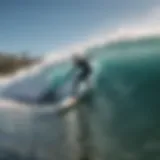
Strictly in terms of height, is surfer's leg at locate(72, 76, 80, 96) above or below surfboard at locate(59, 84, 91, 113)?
above

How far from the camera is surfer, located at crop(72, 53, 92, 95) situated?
4840 mm

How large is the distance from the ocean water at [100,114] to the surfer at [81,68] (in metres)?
0.13

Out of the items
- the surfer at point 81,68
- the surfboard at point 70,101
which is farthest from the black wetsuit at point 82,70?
the surfboard at point 70,101

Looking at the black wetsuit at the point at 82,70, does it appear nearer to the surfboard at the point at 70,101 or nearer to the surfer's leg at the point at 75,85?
the surfer's leg at the point at 75,85

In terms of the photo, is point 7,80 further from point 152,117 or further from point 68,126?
point 152,117

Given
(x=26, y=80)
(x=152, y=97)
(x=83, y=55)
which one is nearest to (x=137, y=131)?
(x=152, y=97)

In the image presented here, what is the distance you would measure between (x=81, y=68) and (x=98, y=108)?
60 cm

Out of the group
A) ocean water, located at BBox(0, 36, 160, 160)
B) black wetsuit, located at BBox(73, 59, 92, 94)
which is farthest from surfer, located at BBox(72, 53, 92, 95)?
ocean water, located at BBox(0, 36, 160, 160)

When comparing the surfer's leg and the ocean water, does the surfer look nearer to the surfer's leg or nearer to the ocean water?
the surfer's leg

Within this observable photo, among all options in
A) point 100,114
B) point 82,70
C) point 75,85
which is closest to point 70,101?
point 75,85

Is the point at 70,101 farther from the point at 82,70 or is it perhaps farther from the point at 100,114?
the point at 100,114

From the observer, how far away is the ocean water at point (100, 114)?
4.70 m

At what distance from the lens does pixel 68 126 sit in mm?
4848

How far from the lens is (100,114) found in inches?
205
